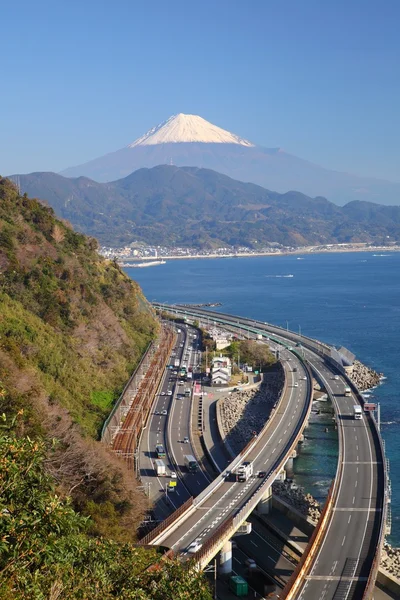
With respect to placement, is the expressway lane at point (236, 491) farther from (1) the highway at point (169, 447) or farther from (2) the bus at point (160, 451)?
(2) the bus at point (160, 451)

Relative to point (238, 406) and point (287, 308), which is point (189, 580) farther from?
point (287, 308)

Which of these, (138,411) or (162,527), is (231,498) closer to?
(162,527)

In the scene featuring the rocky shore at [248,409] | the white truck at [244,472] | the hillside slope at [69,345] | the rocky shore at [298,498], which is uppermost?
the hillside slope at [69,345]

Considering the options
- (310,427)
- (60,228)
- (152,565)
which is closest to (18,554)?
(152,565)

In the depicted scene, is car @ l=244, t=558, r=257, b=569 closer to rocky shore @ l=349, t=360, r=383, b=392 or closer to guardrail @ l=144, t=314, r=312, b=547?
guardrail @ l=144, t=314, r=312, b=547

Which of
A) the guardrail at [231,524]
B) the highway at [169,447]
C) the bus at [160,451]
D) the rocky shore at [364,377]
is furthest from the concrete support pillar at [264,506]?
the rocky shore at [364,377]

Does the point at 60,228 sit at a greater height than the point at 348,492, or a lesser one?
greater

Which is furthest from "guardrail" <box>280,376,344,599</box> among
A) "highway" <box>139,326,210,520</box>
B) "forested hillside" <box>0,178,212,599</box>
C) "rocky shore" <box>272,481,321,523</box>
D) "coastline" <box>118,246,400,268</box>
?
"coastline" <box>118,246,400,268</box>
